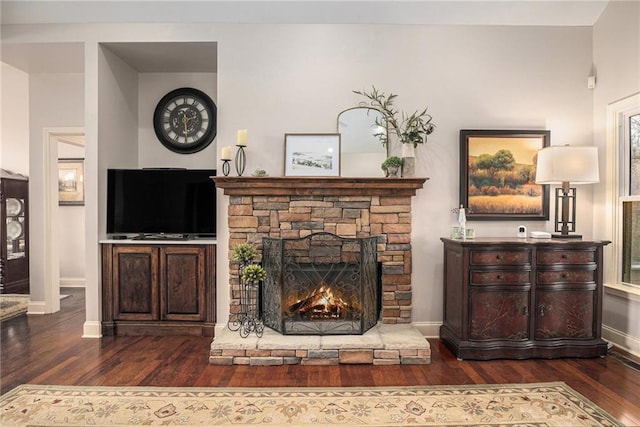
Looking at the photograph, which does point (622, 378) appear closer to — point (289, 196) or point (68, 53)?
point (289, 196)

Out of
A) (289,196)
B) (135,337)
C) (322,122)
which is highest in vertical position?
(322,122)

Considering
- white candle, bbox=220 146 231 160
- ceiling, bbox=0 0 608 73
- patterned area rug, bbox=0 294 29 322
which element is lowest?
patterned area rug, bbox=0 294 29 322

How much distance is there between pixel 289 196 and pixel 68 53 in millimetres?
2713

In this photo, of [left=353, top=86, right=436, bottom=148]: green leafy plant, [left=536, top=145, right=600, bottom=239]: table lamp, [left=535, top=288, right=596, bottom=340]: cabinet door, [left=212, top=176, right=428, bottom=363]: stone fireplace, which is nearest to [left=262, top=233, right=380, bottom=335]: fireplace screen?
[left=212, top=176, right=428, bottom=363]: stone fireplace

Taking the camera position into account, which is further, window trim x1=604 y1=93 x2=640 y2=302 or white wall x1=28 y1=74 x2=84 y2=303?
white wall x1=28 y1=74 x2=84 y2=303

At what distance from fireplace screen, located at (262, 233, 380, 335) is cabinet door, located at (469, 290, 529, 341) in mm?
835

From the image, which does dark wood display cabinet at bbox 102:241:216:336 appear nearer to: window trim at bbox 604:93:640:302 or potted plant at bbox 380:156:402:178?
potted plant at bbox 380:156:402:178

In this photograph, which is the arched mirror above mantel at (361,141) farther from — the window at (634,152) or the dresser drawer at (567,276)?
the window at (634,152)

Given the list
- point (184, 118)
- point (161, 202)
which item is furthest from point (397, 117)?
point (161, 202)

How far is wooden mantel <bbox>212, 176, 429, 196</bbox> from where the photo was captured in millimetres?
3377

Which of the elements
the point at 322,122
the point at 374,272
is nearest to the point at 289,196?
the point at 322,122

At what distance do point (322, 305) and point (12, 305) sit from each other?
13.4 ft

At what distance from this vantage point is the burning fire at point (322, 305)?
11.0 ft

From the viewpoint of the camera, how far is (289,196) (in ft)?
11.6
